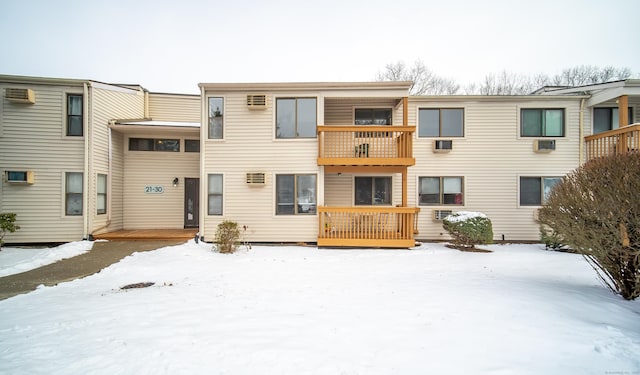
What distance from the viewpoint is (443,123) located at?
1094 centimetres

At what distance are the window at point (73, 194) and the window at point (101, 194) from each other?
49 centimetres

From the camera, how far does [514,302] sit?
443cm

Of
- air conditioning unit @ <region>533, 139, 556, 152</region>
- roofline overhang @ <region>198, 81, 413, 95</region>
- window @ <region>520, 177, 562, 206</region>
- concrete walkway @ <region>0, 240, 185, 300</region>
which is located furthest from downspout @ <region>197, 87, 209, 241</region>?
air conditioning unit @ <region>533, 139, 556, 152</region>

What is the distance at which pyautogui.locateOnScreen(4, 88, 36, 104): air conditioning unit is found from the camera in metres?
8.95

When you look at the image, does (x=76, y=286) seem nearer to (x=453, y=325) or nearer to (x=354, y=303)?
(x=354, y=303)

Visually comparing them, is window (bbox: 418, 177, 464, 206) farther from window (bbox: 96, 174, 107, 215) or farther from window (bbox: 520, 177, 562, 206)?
window (bbox: 96, 174, 107, 215)

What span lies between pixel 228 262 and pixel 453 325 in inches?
225

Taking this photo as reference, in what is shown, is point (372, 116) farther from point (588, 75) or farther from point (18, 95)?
point (588, 75)

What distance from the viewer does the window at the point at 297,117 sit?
998cm

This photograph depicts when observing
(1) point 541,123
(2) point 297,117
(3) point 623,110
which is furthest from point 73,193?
(3) point 623,110

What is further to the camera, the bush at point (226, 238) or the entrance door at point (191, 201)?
the entrance door at point (191, 201)

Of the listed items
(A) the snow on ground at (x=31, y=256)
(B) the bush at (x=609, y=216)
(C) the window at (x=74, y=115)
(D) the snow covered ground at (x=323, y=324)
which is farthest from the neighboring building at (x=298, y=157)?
(B) the bush at (x=609, y=216)

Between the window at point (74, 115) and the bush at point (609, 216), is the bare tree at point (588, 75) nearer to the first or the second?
the bush at point (609, 216)

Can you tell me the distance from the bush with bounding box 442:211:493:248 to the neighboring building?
48.7 inches
